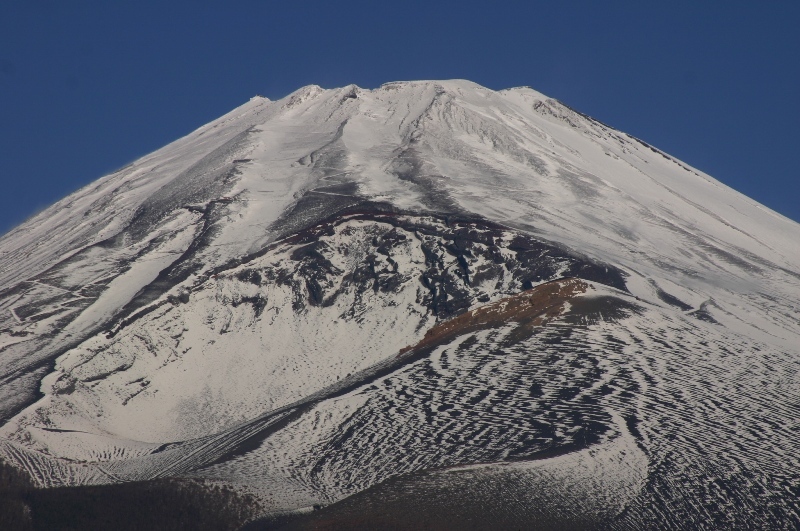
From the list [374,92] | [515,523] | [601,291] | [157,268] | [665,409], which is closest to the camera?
[515,523]

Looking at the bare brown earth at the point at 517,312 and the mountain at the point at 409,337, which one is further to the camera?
the bare brown earth at the point at 517,312

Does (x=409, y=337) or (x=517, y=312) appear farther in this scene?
(x=409, y=337)

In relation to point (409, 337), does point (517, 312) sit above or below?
above

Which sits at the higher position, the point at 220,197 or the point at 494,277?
the point at 220,197

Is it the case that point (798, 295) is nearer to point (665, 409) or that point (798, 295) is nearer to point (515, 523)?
point (665, 409)

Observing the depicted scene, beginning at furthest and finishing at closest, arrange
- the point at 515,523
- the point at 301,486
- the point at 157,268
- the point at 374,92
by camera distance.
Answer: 1. the point at 374,92
2. the point at 157,268
3. the point at 301,486
4. the point at 515,523

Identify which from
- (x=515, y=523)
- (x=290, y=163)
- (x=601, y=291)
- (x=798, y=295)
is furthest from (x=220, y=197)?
(x=515, y=523)

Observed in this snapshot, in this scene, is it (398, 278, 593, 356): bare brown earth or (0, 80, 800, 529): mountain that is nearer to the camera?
(0, 80, 800, 529): mountain

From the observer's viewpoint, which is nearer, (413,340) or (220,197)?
(413,340)
